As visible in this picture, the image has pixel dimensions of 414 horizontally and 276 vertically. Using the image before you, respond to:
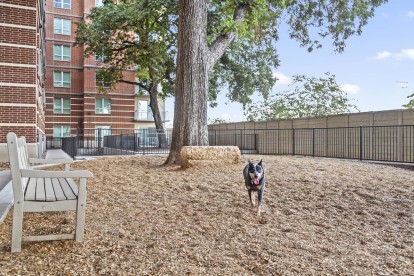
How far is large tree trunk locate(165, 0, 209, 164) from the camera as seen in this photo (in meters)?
10.0

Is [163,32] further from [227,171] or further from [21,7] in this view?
[227,171]

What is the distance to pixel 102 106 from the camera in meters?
40.7

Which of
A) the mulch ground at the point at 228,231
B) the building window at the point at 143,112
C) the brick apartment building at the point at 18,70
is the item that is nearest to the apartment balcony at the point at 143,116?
the building window at the point at 143,112

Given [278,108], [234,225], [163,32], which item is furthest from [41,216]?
[278,108]

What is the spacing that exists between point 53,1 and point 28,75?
30.5m

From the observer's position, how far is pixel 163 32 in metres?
22.3

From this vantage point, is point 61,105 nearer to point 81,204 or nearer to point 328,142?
point 328,142

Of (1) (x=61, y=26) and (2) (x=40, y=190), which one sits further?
(1) (x=61, y=26)

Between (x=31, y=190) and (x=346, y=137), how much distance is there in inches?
588

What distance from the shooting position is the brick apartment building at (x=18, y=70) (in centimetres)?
1281

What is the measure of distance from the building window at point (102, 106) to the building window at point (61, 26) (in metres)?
8.25

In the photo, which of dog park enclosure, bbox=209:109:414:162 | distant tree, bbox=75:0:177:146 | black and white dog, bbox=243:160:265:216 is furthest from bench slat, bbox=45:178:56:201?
distant tree, bbox=75:0:177:146

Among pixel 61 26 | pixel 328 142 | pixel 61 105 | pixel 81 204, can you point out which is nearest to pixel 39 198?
pixel 81 204

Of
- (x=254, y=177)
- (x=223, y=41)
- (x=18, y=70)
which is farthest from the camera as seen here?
(x=18, y=70)
